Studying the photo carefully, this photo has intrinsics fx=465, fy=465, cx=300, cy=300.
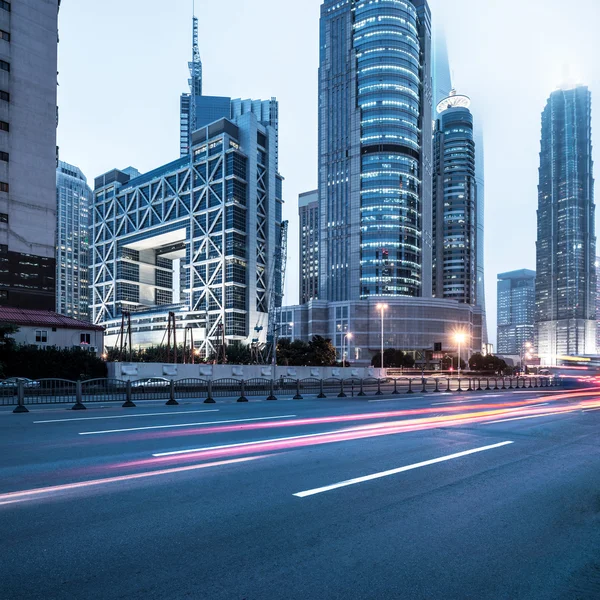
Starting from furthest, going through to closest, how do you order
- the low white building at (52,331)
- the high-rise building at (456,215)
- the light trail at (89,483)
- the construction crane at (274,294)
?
1. the high-rise building at (456,215)
2. the construction crane at (274,294)
3. the low white building at (52,331)
4. the light trail at (89,483)

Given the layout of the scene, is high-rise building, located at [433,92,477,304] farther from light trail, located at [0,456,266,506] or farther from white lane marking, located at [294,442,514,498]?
light trail, located at [0,456,266,506]

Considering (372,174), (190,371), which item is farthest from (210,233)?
(190,371)

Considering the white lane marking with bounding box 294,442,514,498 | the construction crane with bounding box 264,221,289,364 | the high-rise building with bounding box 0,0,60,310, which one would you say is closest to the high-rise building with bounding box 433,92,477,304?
the construction crane with bounding box 264,221,289,364

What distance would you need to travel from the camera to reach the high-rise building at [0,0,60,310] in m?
58.6

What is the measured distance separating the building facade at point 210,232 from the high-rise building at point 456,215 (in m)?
78.3

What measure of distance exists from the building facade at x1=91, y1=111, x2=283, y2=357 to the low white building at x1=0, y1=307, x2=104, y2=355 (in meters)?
79.5

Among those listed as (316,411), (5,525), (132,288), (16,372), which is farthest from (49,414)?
(132,288)

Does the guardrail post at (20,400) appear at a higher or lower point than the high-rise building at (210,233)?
lower

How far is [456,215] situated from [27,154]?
545 ft

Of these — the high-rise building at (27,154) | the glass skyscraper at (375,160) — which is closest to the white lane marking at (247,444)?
the high-rise building at (27,154)

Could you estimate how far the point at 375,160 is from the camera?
475 ft

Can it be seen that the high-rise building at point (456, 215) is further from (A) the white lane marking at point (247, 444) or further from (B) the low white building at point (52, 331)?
(A) the white lane marking at point (247, 444)

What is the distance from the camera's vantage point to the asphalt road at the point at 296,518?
12.7 feet

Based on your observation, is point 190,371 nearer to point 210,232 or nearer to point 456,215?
point 210,232
